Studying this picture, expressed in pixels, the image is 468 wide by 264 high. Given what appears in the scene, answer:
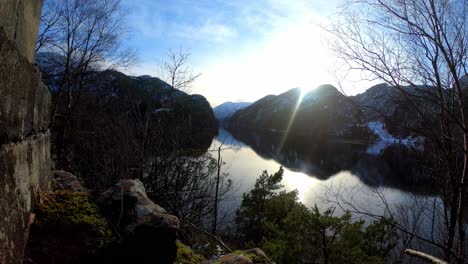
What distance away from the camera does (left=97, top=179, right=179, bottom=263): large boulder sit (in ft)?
7.66

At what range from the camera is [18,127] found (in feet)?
6.34

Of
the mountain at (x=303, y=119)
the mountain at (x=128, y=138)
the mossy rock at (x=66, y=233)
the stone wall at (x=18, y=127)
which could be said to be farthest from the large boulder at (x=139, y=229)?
the mountain at (x=303, y=119)

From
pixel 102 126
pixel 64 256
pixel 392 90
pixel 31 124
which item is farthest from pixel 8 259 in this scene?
pixel 102 126

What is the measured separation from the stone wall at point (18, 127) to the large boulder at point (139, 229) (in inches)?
22.8

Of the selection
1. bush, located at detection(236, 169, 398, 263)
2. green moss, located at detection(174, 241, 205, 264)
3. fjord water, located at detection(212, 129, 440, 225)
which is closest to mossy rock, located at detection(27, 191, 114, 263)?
green moss, located at detection(174, 241, 205, 264)

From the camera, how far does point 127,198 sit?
2.62m

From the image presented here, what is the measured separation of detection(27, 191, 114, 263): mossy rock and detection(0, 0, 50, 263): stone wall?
0.12 meters

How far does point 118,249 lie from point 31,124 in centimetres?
114

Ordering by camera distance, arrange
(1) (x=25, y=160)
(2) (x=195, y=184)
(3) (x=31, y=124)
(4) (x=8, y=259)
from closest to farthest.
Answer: (4) (x=8, y=259) < (1) (x=25, y=160) < (3) (x=31, y=124) < (2) (x=195, y=184)

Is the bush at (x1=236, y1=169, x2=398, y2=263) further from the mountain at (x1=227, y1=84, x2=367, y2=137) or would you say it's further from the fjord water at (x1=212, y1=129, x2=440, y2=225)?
the mountain at (x1=227, y1=84, x2=367, y2=137)

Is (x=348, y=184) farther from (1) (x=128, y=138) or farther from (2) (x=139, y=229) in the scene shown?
(2) (x=139, y=229)

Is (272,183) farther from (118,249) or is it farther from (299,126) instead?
(299,126)

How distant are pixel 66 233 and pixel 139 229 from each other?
513mm

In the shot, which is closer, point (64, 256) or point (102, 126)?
point (64, 256)
